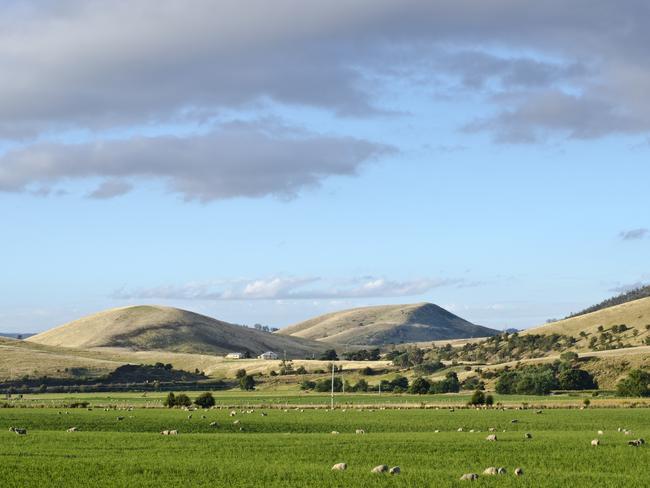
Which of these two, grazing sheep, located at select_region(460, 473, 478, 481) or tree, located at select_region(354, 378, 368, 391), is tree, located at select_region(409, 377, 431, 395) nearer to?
tree, located at select_region(354, 378, 368, 391)

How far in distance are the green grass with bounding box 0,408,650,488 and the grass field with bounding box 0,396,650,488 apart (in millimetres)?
56

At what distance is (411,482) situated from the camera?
3909cm

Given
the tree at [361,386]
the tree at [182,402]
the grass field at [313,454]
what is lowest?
the grass field at [313,454]

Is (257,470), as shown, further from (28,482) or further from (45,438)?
(45,438)

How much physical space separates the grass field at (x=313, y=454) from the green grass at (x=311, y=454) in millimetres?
56

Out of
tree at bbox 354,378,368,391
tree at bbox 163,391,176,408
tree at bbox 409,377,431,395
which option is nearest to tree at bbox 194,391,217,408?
tree at bbox 163,391,176,408

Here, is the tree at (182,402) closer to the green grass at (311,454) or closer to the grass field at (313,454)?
the green grass at (311,454)

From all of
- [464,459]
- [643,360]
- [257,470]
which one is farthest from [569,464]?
[643,360]

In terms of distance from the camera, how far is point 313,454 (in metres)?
52.2

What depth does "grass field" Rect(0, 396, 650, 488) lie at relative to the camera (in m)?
40.2

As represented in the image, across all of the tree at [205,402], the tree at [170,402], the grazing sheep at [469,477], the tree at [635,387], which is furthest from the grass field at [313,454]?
the tree at [635,387]

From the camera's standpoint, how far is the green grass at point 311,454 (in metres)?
40.2

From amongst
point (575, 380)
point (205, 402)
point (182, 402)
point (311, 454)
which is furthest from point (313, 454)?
point (575, 380)

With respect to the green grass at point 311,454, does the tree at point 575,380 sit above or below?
above
